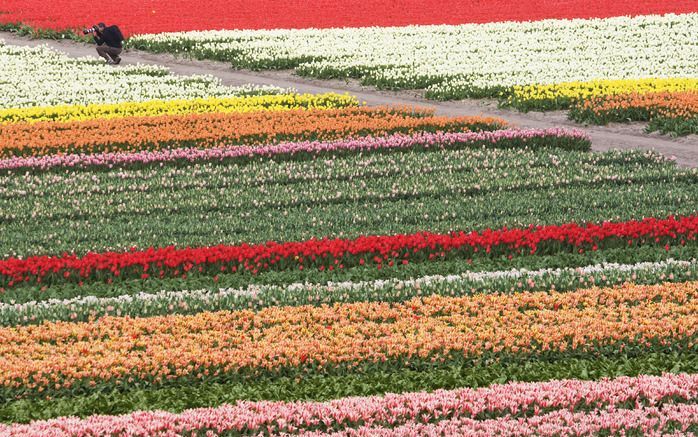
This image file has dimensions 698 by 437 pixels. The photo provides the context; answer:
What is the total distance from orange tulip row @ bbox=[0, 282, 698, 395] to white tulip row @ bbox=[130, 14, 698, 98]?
61.1 ft

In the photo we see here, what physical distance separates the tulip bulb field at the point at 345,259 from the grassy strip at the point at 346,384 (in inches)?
1.3

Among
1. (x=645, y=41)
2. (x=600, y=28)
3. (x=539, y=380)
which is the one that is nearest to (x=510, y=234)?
(x=539, y=380)

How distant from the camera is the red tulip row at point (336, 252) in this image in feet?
51.3

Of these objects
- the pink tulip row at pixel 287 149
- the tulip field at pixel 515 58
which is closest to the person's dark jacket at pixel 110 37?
the tulip field at pixel 515 58

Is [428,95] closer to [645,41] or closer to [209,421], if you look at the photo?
[645,41]

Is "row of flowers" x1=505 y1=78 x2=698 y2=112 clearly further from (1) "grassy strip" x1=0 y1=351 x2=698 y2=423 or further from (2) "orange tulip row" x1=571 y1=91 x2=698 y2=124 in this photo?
(1) "grassy strip" x1=0 y1=351 x2=698 y2=423

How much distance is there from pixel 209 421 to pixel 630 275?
268 inches

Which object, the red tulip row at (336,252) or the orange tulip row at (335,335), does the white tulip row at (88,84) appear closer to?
the red tulip row at (336,252)

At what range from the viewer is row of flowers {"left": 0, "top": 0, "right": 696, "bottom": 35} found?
4809 cm

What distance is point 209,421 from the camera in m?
9.66

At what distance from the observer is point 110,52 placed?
3919cm

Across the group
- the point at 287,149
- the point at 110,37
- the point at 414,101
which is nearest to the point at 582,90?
the point at 414,101

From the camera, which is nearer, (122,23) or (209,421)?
(209,421)

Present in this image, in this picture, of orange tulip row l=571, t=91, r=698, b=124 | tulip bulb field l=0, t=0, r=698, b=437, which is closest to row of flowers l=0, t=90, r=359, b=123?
tulip bulb field l=0, t=0, r=698, b=437
